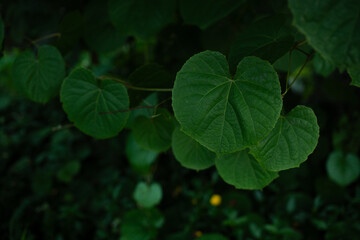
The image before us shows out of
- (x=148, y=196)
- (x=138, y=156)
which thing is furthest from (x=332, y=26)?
(x=148, y=196)

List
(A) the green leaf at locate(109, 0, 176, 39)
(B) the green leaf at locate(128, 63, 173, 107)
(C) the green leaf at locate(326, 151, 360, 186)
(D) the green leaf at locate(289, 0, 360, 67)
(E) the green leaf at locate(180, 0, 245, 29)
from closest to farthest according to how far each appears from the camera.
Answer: (D) the green leaf at locate(289, 0, 360, 67), (B) the green leaf at locate(128, 63, 173, 107), (E) the green leaf at locate(180, 0, 245, 29), (A) the green leaf at locate(109, 0, 176, 39), (C) the green leaf at locate(326, 151, 360, 186)

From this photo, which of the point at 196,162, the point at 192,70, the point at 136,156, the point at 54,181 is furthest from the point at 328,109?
the point at 54,181

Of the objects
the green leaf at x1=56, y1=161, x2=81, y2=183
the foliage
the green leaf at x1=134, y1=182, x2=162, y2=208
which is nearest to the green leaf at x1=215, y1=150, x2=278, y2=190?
the foliage

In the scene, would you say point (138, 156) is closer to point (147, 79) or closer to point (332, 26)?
point (147, 79)

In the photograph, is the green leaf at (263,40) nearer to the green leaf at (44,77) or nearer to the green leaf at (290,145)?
the green leaf at (290,145)

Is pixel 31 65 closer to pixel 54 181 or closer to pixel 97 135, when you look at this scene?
pixel 97 135

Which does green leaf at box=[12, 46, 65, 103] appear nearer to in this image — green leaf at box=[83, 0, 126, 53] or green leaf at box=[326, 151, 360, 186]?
green leaf at box=[83, 0, 126, 53]
